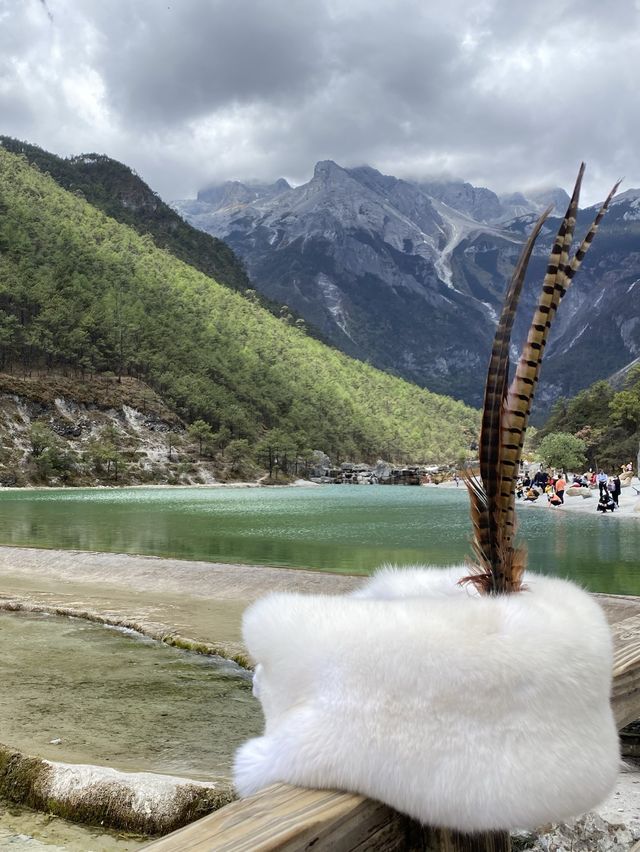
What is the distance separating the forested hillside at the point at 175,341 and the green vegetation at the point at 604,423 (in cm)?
2932

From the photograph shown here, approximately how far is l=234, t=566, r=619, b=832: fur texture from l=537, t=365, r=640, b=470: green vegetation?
64.1 metres

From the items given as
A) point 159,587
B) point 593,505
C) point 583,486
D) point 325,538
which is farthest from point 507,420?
point 583,486

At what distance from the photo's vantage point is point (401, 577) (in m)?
1.70

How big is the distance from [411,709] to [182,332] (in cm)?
10726

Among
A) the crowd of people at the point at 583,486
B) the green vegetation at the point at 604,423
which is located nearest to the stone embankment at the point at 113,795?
the crowd of people at the point at 583,486

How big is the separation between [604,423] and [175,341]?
200ft

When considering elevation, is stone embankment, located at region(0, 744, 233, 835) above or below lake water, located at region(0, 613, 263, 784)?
above

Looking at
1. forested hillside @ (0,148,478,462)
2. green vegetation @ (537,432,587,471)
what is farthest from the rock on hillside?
green vegetation @ (537,432,587,471)

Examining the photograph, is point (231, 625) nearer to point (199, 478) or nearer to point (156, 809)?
point (156, 809)

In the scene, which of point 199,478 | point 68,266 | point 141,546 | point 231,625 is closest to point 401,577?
point 231,625

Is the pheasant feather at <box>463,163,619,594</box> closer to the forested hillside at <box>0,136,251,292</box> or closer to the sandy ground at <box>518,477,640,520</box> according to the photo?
the sandy ground at <box>518,477,640,520</box>

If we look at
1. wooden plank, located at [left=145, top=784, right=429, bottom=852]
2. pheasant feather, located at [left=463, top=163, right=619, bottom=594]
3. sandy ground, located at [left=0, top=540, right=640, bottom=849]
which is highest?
pheasant feather, located at [left=463, top=163, right=619, bottom=594]

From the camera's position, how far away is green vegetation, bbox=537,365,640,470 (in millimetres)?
61188

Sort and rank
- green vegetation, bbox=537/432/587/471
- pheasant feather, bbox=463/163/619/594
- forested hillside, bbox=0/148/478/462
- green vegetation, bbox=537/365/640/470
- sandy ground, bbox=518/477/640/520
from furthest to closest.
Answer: forested hillside, bbox=0/148/478/462 < green vegetation, bbox=537/432/587/471 < green vegetation, bbox=537/365/640/470 < sandy ground, bbox=518/477/640/520 < pheasant feather, bbox=463/163/619/594
